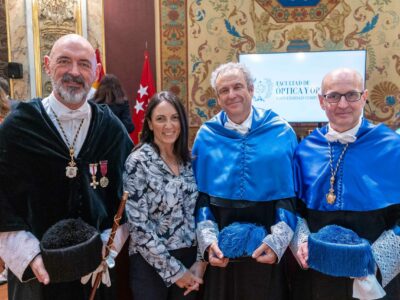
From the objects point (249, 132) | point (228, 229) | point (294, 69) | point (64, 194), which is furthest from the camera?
point (294, 69)

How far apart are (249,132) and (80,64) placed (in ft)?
2.91

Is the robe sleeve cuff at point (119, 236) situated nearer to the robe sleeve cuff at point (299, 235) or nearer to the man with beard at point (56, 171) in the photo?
the man with beard at point (56, 171)

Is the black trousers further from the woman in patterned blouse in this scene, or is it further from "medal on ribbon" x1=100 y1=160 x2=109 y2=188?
"medal on ribbon" x1=100 y1=160 x2=109 y2=188

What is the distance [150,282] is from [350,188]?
1036 millimetres

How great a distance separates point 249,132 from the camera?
76.6 inches

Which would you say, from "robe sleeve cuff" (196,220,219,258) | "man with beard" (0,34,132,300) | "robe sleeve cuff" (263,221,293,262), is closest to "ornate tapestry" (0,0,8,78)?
"man with beard" (0,34,132,300)

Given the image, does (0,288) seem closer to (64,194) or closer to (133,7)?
(64,194)

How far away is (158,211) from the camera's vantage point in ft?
5.90

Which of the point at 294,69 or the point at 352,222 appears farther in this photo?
the point at 294,69

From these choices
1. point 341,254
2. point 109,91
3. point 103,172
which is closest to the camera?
point 341,254

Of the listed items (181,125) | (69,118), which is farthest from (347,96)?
(69,118)

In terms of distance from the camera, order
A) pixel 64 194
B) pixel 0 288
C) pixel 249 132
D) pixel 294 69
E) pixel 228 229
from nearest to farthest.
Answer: pixel 64 194, pixel 228 229, pixel 249 132, pixel 0 288, pixel 294 69

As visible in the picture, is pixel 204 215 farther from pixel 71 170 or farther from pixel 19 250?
pixel 19 250

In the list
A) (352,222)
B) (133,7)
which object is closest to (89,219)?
(352,222)
